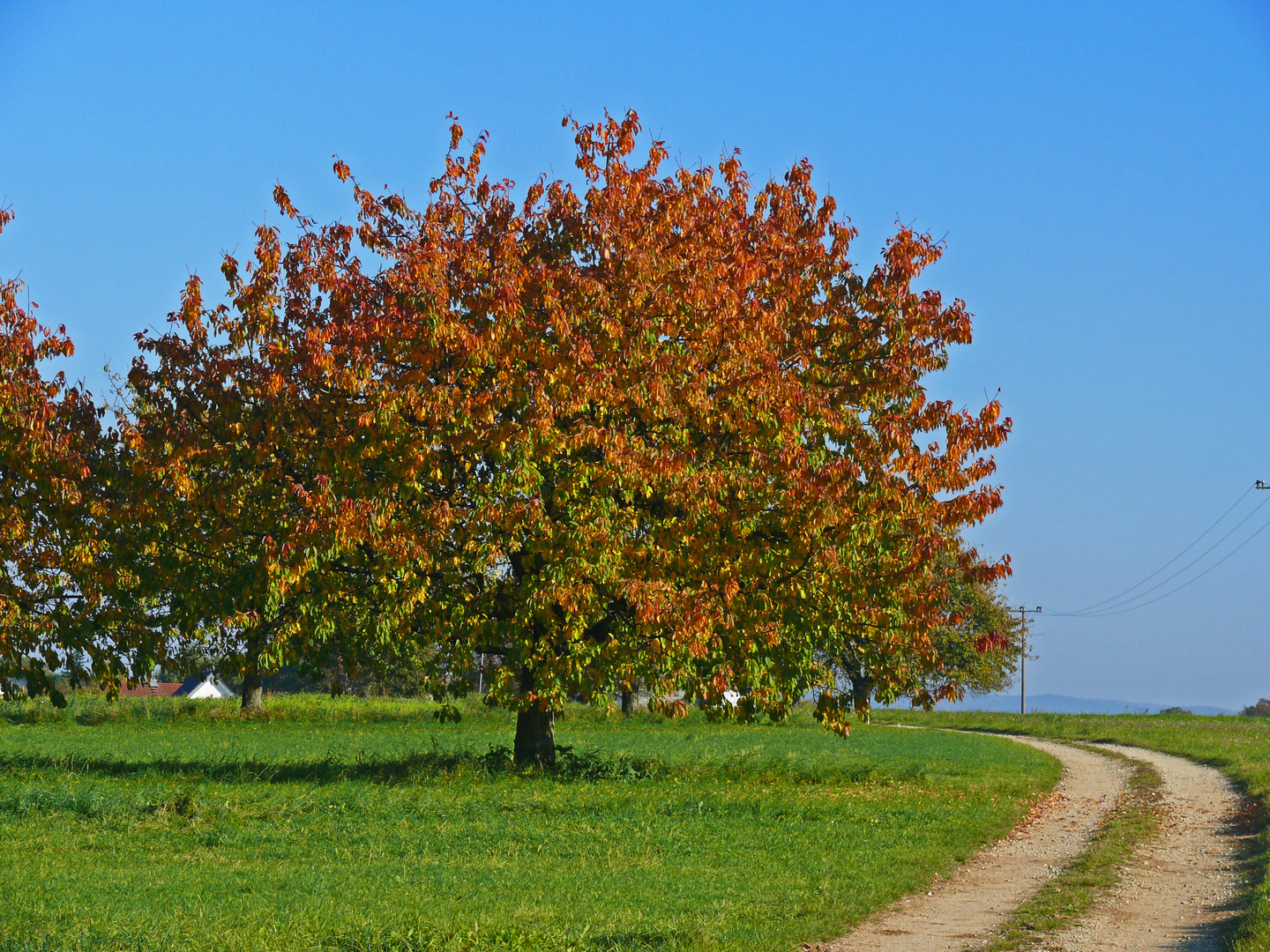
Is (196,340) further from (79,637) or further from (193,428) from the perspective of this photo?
(79,637)

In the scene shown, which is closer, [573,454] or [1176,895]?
[1176,895]

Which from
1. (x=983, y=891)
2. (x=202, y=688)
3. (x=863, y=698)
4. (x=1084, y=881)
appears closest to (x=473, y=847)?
(x=983, y=891)

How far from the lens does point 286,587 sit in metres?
16.4

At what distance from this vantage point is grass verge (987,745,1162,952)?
952cm

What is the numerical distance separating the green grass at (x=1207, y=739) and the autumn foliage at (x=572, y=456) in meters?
6.96

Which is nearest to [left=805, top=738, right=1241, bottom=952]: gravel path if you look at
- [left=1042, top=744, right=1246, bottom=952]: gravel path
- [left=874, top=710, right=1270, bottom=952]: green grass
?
[left=1042, top=744, right=1246, bottom=952]: gravel path

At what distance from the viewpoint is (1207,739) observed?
3825 centimetres

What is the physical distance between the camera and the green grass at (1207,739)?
998 centimetres

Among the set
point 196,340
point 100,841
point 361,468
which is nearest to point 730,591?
point 361,468

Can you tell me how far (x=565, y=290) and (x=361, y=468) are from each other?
4.29 metres

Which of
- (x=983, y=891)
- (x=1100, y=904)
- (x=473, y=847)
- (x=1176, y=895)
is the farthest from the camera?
(x=473, y=847)

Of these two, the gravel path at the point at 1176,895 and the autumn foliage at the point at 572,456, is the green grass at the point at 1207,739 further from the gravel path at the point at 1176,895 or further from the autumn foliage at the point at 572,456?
the autumn foliage at the point at 572,456

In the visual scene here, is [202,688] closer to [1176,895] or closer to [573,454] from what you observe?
[573,454]

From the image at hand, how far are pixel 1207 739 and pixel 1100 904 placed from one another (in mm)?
31649
